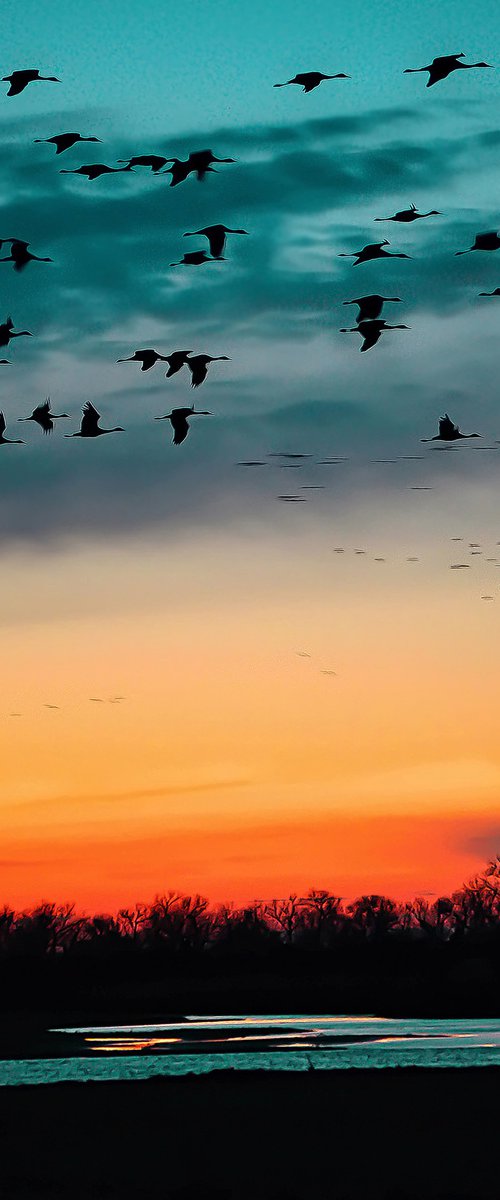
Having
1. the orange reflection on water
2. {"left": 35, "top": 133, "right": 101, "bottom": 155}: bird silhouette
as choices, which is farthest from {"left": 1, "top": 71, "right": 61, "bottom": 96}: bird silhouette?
the orange reflection on water

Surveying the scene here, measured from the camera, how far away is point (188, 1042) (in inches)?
2601

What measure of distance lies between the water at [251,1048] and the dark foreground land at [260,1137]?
11.6ft

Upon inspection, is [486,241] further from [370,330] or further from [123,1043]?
[123,1043]

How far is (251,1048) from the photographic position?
2436 inches

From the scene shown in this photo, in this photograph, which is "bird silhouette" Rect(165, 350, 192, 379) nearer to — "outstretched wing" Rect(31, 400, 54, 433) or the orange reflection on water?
"outstretched wing" Rect(31, 400, 54, 433)

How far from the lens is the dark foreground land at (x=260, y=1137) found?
31344 mm

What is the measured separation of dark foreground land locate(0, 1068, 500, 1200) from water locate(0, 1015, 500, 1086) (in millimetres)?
3545

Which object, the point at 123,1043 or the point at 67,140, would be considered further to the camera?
the point at 123,1043

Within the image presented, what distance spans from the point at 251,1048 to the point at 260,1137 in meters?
24.3

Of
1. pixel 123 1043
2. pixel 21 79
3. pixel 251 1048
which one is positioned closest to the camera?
pixel 21 79

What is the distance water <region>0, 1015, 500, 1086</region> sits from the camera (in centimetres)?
5228

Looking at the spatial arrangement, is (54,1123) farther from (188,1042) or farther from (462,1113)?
(188,1042)

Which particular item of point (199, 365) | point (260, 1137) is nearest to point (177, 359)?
point (199, 365)

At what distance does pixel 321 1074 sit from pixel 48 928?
85210 millimetres
